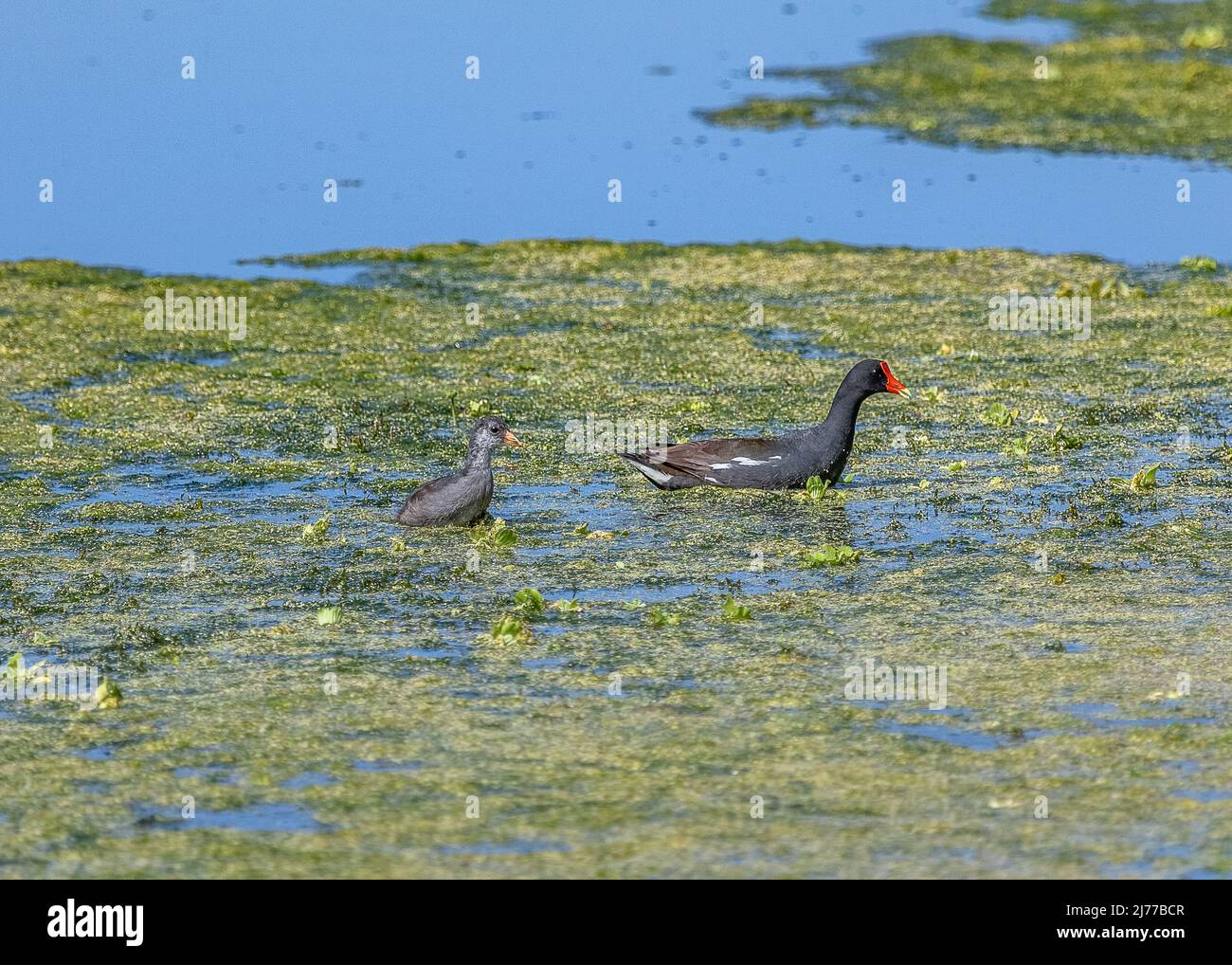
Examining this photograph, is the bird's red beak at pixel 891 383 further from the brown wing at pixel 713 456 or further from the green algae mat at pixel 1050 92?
the green algae mat at pixel 1050 92

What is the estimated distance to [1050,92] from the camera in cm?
2822

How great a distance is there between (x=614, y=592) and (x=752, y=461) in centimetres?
236

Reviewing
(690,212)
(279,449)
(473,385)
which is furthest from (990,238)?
(279,449)

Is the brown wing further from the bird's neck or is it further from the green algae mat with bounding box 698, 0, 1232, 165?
the green algae mat with bounding box 698, 0, 1232, 165

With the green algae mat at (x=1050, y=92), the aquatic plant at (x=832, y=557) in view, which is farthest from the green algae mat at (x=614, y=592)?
the green algae mat at (x=1050, y=92)

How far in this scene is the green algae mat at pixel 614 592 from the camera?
7.59m

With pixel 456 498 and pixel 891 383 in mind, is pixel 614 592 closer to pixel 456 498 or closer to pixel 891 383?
pixel 456 498

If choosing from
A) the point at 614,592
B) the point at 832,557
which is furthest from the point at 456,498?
the point at 832,557

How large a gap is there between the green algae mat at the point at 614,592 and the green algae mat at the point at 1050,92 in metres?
7.64

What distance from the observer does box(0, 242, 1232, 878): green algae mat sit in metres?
7.59

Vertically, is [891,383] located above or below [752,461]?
above

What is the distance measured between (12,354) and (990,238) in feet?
36.5

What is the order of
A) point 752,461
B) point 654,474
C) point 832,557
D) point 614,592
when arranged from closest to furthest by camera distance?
point 614,592, point 832,557, point 752,461, point 654,474

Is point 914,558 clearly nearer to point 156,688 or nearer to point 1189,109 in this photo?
point 156,688
